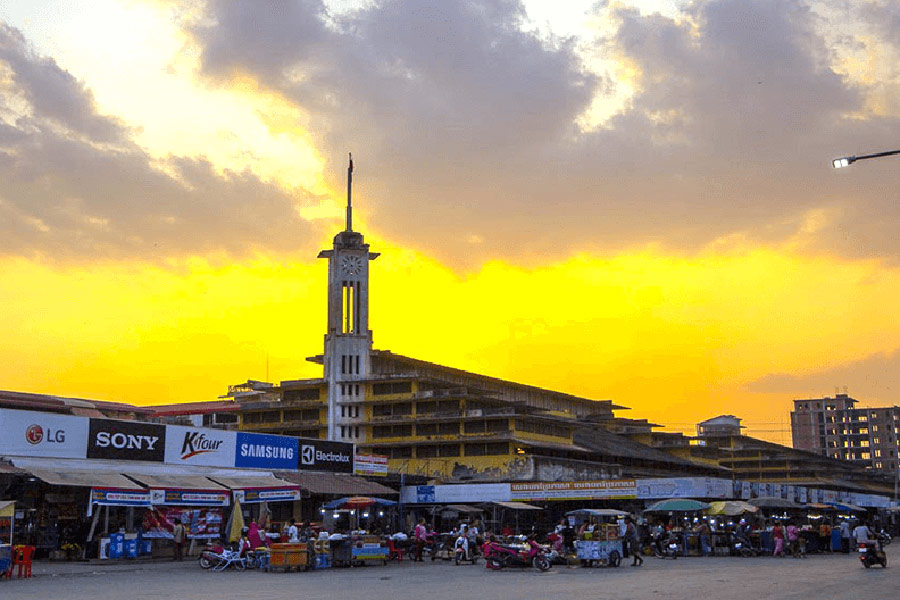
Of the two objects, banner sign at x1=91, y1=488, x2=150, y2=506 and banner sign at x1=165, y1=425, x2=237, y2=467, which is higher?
banner sign at x1=165, y1=425, x2=237, y2=467

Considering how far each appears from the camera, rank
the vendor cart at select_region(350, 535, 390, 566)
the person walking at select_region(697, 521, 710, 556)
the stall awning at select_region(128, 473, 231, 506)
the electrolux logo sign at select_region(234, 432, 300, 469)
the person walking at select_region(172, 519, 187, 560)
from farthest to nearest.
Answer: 1. the electrolux logo sign at select_region(234, 432, 300, 469)
2. the person walking at select_region(697, 521, 710, 556)
3. the stall awning at select_region(128, 473, 231, 506)
4. the person walking at select_region(172, 519, 187, 560)
5. the vendor cart at select_region(350, 535, 390, 566)

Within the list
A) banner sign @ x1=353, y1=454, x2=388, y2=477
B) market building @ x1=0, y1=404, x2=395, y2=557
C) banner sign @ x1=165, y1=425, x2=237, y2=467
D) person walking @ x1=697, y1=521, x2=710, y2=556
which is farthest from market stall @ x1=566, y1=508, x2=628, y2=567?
banner sign @ x1=353, y1=454, x2=388, y2=477

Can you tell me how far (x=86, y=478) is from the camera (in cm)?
3838

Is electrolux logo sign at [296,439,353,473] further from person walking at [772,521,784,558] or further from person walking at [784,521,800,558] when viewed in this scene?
person walking at [784,521,800,558]

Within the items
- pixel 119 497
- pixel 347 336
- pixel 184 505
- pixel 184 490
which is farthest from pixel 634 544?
pixel 347 336

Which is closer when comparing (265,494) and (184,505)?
(184,505)

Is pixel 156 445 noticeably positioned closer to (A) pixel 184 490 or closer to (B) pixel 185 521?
(A) pixel 184 490

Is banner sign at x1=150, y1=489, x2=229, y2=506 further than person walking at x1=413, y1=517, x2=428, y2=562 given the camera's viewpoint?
No

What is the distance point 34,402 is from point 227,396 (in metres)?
63.2

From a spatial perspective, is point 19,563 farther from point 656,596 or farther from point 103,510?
point 656,596

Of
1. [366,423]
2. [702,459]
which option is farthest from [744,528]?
[702,459]

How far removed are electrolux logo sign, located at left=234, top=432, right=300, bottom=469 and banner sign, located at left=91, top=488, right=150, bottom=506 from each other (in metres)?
8.38

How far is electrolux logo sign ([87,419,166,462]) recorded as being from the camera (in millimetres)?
40906

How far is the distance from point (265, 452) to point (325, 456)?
4711mm
